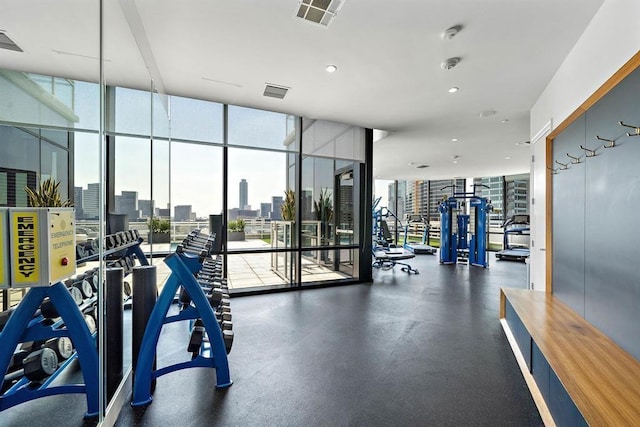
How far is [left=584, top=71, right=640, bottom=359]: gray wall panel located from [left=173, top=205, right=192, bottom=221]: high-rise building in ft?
15.4

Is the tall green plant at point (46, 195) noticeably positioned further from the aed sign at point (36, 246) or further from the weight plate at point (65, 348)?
the weight plate at point (65, 348)

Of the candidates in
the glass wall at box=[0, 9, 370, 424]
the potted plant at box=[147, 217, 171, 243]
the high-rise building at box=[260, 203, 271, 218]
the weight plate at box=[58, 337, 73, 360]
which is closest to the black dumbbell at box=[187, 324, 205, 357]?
the glass wall at box=[0, 9, 370, 424]

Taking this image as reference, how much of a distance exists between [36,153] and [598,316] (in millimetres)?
3547

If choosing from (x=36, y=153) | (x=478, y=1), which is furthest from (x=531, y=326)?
(x=36, y=153)

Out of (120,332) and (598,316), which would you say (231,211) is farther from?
(598,316)

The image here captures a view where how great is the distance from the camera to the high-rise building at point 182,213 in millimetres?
4596

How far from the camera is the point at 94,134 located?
179cm

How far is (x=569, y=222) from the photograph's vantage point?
2.82 meters

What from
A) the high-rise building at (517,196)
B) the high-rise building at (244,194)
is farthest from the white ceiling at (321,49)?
the high-rise building at (517,196)

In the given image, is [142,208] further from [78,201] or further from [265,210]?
[265,210]

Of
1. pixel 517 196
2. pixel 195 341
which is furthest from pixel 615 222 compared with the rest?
pixel 517 196

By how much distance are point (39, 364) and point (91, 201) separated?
0.91 meters

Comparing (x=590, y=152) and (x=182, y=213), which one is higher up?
(x=590, y=152)

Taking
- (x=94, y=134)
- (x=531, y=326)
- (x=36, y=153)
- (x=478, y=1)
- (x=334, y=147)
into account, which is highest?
(x=478, y=1)
